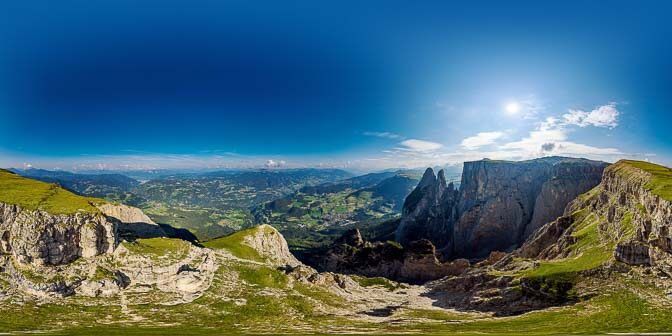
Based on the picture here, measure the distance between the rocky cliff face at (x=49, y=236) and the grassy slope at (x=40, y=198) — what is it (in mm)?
3029

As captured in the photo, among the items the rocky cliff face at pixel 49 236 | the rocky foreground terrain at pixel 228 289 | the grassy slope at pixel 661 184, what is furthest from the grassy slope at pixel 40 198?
the grassy slope at pixel 661 184

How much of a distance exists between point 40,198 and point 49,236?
19.7 meters

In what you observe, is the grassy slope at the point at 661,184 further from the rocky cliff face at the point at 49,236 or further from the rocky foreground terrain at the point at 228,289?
the rocky cliff face at the point at 49,236

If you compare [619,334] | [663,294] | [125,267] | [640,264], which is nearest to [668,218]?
[640,264]

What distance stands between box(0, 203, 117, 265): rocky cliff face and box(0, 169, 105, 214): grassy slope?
119 inches

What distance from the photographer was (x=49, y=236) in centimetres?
14938

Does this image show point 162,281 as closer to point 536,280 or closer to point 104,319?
point 104,319

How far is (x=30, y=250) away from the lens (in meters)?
145

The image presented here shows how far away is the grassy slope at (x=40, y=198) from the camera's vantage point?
153750 millimetres

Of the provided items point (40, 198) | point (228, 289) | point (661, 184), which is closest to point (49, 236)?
point (40, 198)

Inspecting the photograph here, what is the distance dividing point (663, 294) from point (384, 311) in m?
98.3

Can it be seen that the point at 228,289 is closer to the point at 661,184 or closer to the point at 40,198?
the point at 40,198

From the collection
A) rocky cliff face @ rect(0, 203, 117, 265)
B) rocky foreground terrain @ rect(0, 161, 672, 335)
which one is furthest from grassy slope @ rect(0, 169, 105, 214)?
rocky cliff face @ rect(0, 203, 117, 265)

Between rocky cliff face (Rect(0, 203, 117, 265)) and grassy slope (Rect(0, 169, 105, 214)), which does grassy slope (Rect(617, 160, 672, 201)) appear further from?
grassy slope (Rect(0, 169, 105, 214))
